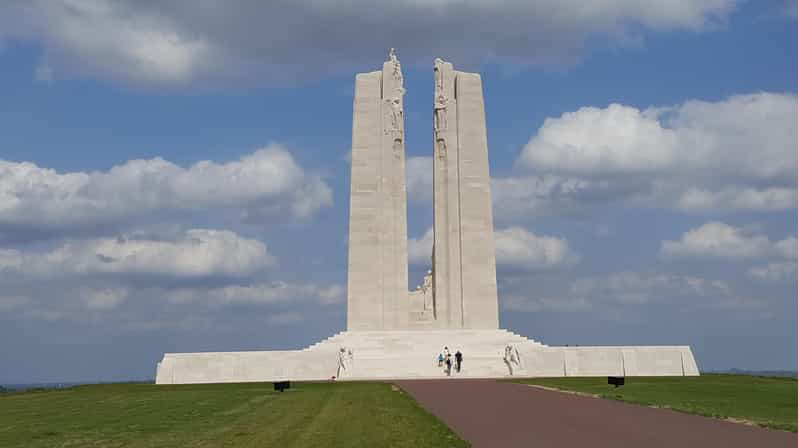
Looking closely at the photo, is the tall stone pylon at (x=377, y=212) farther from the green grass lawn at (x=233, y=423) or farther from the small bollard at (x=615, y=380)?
the green grass lawn at (x=233, y=423)

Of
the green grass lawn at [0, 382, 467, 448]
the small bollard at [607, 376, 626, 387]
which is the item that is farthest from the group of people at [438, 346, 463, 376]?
the green grass lawn at [0, 382, 467, 448]

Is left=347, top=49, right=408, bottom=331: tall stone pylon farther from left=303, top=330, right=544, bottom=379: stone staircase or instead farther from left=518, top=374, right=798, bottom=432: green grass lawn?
left=518, top=374, right=798, bottom=432: green grass lawn

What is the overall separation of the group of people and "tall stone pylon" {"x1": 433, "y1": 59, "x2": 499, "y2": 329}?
345 inches

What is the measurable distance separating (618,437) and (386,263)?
117 feet

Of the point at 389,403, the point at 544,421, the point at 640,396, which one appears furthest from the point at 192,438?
the point at 640,396

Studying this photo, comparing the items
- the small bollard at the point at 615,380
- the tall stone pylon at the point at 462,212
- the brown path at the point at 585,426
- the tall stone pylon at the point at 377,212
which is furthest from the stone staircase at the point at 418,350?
the brown path at the point at 585,426

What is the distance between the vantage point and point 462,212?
46.7 m

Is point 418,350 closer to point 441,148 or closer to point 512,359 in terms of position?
point 512,359

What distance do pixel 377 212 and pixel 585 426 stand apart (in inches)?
1354

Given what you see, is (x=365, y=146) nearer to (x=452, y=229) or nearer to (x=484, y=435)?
(x=452, y=229)

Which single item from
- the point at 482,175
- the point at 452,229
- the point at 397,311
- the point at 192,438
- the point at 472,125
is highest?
the point at 472,125

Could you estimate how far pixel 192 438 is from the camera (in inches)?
478

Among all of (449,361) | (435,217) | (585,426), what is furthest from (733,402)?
(435,217)

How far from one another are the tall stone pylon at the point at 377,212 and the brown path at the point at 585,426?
2720 centimetres
